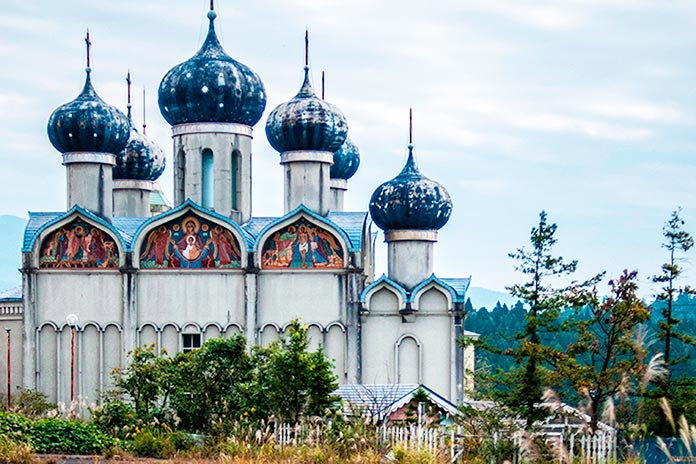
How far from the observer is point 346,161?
129 ft

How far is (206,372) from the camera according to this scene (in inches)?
1001

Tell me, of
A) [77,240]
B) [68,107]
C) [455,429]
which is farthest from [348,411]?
[68,107]

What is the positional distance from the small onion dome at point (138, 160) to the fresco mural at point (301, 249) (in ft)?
23.0

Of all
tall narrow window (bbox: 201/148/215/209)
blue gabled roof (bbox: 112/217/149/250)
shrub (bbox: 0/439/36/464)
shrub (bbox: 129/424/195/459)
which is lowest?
shrub (bbox: 129/424/195/459)

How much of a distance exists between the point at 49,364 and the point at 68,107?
5.74 meters

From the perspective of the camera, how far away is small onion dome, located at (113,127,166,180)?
37.6 m

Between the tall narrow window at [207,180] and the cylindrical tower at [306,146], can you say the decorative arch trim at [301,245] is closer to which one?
the cylindrical tower at [306,146]

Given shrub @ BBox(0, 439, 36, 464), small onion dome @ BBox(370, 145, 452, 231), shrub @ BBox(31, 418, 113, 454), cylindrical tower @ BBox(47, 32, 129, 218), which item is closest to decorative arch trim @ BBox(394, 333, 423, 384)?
small onion dome @ BBox(370, 145, 452, 231)

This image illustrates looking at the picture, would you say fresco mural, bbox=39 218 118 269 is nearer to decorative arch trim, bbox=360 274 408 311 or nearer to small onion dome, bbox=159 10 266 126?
small onion dome, bbox=159 10 266 126

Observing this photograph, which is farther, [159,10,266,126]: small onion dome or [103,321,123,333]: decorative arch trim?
[159,10,266,126]: small onion dome

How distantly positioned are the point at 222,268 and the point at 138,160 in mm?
6831

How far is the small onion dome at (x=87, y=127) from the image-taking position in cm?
3284

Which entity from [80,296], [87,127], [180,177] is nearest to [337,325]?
[180,177]

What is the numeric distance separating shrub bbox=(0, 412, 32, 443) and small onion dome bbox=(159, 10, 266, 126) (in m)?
13.1
